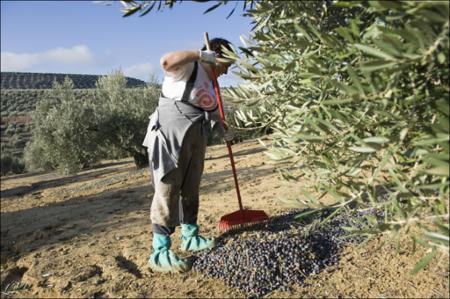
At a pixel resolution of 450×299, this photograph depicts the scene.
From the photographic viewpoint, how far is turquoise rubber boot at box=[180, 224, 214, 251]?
4363 millimetres

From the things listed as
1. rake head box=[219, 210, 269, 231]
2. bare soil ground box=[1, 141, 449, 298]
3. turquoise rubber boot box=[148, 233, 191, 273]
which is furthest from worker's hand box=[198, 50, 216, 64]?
rake head box=[219, 210, 269, 231]

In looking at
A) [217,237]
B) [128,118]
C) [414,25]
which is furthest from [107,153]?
[414,25]

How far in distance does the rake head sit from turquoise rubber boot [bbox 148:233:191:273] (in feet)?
2.76

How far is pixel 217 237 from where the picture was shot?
15.3 ft

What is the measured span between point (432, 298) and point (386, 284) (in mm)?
369

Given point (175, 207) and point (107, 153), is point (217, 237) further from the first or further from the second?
point (107, 153)

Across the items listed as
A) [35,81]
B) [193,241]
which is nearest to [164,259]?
[193,241]

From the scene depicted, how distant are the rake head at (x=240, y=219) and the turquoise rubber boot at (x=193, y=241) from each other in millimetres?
393

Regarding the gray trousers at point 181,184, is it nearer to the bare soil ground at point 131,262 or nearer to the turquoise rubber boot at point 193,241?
the turquoise rubber boot at point 193,241

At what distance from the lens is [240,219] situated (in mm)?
4805

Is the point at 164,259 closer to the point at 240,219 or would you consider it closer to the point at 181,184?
the point at 181,184

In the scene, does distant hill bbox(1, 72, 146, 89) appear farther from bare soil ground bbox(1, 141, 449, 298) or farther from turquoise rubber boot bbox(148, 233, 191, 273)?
turquoise rubber boot bbox(148, 233, 191, 273)

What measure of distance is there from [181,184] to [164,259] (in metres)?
0.78

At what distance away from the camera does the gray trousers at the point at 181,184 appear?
4.02 meters
